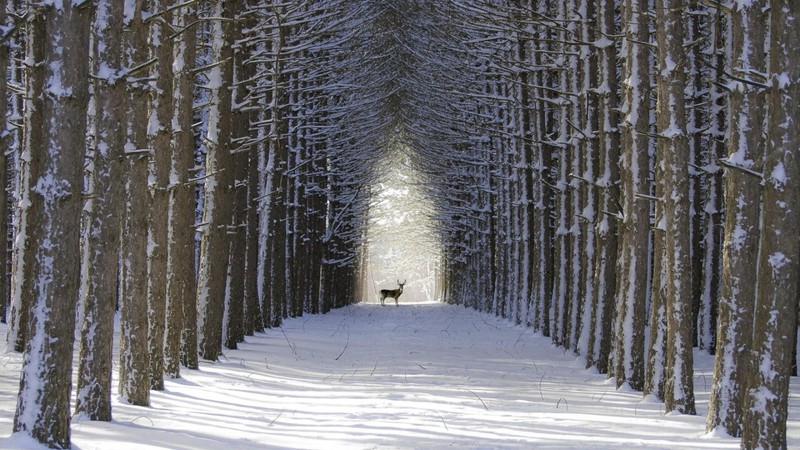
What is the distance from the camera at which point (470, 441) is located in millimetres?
9516

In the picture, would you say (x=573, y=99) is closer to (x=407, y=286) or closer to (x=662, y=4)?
(x=662, y=4)

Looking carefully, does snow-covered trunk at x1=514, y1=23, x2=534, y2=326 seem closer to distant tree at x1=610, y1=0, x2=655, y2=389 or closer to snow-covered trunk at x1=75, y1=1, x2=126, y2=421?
distant tree at x1=610, y1=0, x2=655, y2=389

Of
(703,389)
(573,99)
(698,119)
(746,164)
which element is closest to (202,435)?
(746,164)

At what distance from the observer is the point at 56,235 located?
8109 mm

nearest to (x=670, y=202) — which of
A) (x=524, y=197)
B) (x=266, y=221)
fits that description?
(x=266, y=221)

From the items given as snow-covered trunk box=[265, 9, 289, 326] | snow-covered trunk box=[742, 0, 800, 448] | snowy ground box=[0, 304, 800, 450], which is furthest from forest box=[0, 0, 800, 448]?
snowy ground box=[0, 304, 800, 450]

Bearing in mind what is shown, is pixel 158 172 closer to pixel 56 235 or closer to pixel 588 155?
pixel 56 235

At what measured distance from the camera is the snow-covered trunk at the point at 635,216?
49.4ft

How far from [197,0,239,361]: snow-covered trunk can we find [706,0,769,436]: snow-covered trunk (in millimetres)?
9646

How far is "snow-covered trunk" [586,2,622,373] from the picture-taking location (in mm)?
17516

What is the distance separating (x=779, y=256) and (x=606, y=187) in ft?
30.5

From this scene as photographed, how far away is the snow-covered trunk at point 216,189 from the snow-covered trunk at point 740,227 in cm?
965

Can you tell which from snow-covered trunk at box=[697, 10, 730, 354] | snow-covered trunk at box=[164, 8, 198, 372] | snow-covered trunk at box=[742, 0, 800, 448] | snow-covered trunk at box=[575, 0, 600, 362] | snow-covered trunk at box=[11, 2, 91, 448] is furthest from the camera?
snow-covered trunk at box=[697, 10, 730, 354]

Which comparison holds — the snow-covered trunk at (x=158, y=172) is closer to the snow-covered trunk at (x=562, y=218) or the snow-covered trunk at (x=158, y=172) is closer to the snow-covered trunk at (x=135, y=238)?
the snow-covered trunk at (x=135, y=238)
